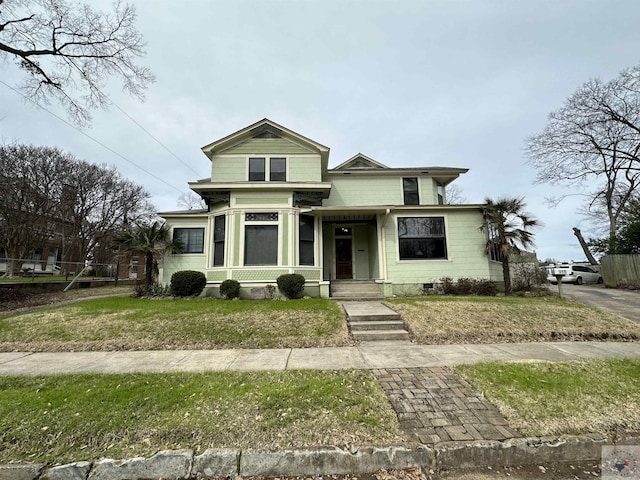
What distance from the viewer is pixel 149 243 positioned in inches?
512

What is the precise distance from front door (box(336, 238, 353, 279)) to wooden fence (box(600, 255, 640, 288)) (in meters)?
15.4

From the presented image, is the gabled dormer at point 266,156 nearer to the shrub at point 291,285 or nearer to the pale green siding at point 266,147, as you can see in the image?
the pale green siding at point 266,147

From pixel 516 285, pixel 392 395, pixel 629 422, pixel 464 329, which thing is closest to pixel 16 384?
pixel 392 395

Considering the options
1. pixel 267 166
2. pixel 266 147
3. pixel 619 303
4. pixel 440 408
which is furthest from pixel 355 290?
pixel 619 303

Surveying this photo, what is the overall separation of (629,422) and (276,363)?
4596 millimetres

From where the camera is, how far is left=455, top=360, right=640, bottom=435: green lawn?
10.2ft

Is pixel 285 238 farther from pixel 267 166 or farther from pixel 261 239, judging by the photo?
pixel 267 166

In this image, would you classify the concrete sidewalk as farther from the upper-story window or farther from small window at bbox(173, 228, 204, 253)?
the upper-story window

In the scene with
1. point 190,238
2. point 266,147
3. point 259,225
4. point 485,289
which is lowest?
point 485,289

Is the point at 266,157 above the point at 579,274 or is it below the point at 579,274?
above

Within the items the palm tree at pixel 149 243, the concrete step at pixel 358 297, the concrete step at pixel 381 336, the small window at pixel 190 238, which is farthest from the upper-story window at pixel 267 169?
the concrete step at pixel 381 336

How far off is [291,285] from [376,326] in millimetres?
4609

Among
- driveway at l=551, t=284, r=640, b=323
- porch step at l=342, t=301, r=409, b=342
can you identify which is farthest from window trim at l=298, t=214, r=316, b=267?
driveway at l=551, t=284, r=640, b=323

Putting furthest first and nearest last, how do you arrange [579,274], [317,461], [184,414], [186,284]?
1. [579,274]
2. [186,284]
3. [184,414]
4. [317,461]
